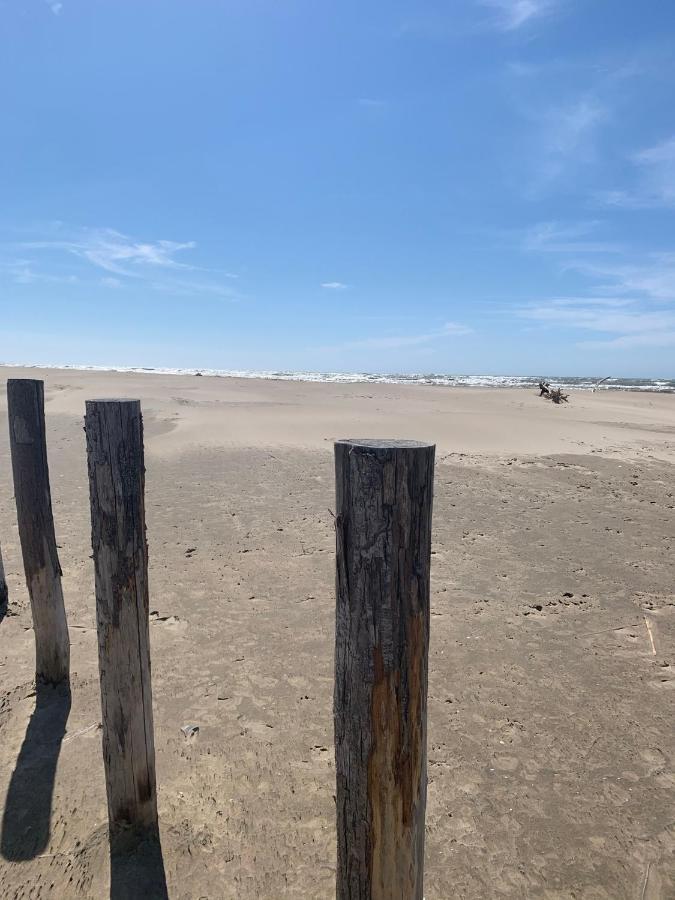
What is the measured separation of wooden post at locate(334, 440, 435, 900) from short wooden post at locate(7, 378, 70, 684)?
301 cm

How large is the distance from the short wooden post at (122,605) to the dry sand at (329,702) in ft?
1.33

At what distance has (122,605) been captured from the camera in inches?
115

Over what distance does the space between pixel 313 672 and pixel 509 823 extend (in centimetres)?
190

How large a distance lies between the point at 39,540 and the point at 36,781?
5.22ft

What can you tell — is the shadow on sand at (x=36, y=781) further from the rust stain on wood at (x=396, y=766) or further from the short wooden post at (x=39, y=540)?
the rust stain on wood at (x=396, y=766)

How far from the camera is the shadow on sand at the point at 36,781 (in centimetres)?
301

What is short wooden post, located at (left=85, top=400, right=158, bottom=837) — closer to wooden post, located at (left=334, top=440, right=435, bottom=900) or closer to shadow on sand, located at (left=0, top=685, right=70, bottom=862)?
shadow on sand, located at (left=0, top=685, right=70, bottom=862)

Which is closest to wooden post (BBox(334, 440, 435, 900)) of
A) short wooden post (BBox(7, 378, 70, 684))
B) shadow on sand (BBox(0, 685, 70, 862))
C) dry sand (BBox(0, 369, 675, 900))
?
dry sand (BBox(0, 369, 675, 900))

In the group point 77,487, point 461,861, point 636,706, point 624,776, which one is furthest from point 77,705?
point 77,487

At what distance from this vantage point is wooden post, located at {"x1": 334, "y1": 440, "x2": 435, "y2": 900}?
70.3 inches

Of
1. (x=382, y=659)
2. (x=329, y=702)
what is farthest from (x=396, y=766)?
(x=329, y=702)

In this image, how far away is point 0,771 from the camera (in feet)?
11.4

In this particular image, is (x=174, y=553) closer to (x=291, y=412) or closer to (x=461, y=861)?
(x=461, y=861)

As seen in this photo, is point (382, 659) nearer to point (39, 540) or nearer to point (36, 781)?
point (36, 781)
